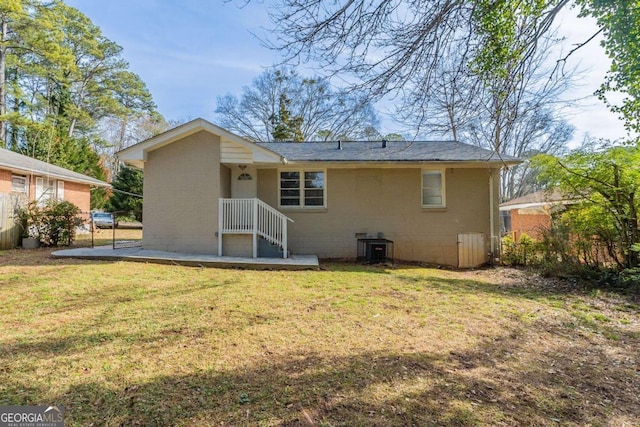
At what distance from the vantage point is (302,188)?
34.4 ft

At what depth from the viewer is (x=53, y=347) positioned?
10.3 ft

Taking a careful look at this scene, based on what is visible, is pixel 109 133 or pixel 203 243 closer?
pixel 203 243

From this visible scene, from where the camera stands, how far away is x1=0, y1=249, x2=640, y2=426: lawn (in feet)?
7.47

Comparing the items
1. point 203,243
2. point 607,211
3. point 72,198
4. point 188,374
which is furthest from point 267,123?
point 188,374

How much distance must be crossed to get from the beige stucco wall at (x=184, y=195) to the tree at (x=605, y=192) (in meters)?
8.68

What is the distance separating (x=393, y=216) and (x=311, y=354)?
7771 millimetres

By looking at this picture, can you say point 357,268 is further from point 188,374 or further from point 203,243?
point 188,374

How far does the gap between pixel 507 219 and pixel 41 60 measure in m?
36.4

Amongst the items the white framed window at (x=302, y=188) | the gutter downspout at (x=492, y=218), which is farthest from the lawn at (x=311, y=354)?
the white framed window at (x=302, y=188)

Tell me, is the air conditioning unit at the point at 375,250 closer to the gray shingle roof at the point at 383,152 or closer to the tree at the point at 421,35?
the gray shingle roof at the point at 383,152

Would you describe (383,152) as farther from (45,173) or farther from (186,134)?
(45,173)

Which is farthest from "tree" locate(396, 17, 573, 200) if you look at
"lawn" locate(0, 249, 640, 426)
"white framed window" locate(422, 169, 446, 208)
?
"white framed window" locate(422, 169, 446, 208)

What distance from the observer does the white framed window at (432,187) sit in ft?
34.4

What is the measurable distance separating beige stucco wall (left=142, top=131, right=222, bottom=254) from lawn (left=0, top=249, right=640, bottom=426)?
122 inches
